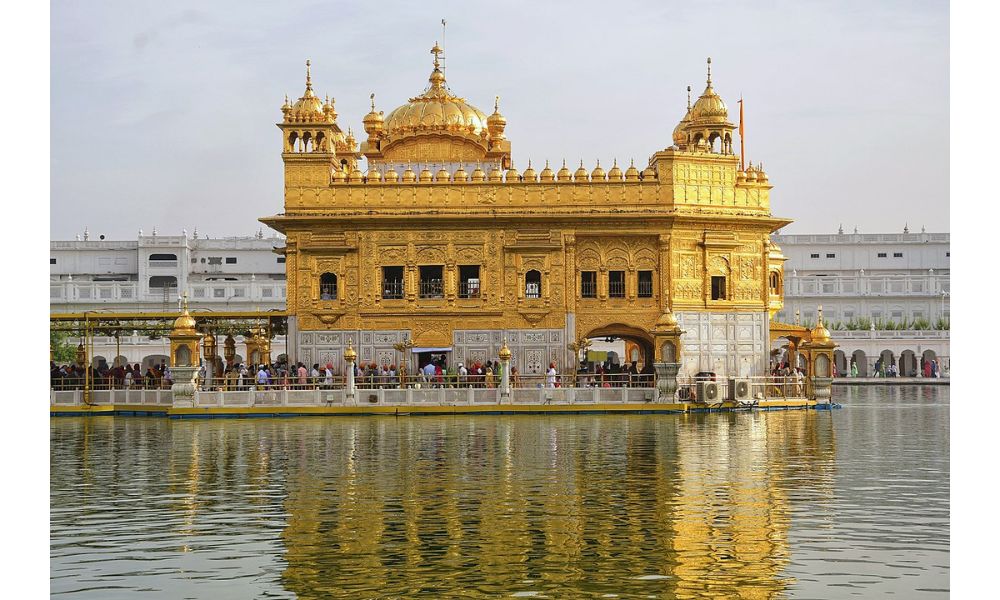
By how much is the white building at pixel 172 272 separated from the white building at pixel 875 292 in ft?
109

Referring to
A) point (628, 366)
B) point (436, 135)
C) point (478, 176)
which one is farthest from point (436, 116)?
point (628, 366)

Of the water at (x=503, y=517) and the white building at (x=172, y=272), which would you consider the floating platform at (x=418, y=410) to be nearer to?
the water at (x=503, y=517)

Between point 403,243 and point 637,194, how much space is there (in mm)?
6794

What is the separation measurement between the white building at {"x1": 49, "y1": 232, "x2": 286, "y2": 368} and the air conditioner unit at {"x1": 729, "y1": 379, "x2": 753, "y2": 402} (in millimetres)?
46924

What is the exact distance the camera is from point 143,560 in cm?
1154

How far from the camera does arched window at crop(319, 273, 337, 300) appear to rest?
1433 inches

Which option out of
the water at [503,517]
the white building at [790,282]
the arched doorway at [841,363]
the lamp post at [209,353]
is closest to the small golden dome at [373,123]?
the lamp post at [209,353]

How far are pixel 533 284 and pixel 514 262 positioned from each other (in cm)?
85

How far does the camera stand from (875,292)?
3159 inches

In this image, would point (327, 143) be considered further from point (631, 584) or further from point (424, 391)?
point (631, 584)

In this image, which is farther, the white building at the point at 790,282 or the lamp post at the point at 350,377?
the white building at the point at 790,282

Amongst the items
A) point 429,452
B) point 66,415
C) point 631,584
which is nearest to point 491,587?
point 631,584

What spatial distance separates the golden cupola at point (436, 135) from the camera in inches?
1588

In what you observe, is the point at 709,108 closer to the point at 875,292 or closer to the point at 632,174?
the point at 632,174
